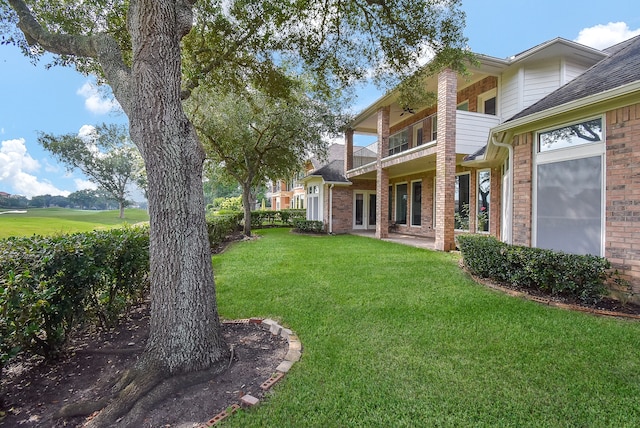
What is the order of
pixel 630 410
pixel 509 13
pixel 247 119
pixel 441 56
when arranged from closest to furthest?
pixel 630 410
pixel 441 56
pixel 509 13
pixel 247 119

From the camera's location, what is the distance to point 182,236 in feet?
9.29

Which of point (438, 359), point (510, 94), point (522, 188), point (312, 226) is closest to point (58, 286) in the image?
point (438, 359)

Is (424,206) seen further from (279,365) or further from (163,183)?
(163,183)

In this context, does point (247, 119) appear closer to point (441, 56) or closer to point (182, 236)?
point (441, 56)

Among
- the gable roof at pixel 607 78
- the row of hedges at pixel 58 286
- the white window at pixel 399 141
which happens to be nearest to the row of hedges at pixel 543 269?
the gable roof at pixel 607 78

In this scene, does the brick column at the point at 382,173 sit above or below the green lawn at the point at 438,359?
above

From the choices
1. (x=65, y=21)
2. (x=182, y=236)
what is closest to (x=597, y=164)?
(x=182, y=236)

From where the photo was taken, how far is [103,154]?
3697 centimetres

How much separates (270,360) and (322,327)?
3.29 ft

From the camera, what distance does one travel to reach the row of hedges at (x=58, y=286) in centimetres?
242

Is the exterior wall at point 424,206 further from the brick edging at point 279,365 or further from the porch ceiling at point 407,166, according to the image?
the brick edging at point 279,365

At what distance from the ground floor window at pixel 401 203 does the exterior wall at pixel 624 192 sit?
1076 cm

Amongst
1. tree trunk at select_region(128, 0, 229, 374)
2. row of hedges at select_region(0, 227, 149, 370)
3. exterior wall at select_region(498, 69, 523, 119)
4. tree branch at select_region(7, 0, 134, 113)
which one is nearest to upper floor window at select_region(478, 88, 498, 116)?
exterior wall at select_region(498, 69, 523, 119)

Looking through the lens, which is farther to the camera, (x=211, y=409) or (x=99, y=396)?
(x=99, y=396)
